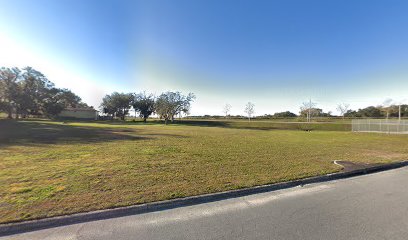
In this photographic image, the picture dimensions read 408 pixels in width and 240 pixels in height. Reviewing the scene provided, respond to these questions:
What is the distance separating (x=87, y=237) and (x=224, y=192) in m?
2.85

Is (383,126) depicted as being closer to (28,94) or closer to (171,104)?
(171,104)

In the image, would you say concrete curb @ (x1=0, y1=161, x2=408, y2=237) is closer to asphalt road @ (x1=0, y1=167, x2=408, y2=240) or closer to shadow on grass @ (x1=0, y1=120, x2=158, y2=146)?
asphalt road @ (x1=0, y1=167, x2=408, y2=240)

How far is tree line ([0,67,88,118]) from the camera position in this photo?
153ft

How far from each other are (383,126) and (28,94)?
229ft

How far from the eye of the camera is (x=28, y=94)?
50375mm

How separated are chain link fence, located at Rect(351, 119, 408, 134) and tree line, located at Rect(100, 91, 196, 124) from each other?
4355 centimetres

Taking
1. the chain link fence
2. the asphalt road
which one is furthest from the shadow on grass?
the chain link fence

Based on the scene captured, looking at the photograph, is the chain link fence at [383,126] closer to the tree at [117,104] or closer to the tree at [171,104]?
the tree at [171,104]

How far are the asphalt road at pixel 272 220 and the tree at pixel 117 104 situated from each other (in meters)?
77.2

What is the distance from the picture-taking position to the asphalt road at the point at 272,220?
128 inches

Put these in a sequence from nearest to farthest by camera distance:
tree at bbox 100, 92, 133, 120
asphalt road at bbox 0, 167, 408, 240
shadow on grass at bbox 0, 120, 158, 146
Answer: asphalt road at bbox 0, 167, 408, 240, shadow on grass at bbox 0, 120, 158, 146, tree at bbox 100, 92, 133, 120

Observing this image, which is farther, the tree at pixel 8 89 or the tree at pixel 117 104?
the tree at pixel 117 104

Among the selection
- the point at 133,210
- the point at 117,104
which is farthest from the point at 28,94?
the point at 133,210

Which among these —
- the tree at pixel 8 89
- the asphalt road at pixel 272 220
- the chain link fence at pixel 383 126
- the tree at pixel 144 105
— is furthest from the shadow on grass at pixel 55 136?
the tree at pixel 144 105
